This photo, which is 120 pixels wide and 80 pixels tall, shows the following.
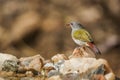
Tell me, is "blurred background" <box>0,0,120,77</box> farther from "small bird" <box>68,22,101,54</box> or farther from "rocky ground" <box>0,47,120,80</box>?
"rocky ground" <box>0,47,120,80</box>

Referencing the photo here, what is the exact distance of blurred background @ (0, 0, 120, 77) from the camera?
18.8 meters

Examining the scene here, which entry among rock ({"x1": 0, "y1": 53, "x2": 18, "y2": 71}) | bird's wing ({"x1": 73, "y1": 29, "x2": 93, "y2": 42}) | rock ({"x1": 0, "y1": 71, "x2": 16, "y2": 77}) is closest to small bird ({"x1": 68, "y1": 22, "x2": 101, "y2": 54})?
bird's wing ({"x1": 73, "y1": 29, "x2": 93, "y2": 42})

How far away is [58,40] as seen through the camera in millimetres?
19188

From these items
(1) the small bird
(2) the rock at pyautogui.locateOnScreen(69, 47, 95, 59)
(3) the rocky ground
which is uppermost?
(1) the small bird

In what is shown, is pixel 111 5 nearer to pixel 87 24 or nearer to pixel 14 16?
pixel 87 24

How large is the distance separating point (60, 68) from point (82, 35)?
100 centimetres

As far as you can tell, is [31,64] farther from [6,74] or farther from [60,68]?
[60,68]

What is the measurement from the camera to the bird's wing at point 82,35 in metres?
12.1

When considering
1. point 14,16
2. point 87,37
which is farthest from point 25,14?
point 87,37

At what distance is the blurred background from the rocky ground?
20.8 feet

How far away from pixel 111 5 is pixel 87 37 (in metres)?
7.87

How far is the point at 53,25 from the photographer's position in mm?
19500

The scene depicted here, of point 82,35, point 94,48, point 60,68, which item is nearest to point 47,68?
point 60,68

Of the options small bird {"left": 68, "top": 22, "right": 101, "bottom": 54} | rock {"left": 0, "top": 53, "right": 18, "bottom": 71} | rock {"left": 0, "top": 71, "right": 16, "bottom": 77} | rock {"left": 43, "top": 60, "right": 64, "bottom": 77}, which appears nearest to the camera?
rock {"left": 43, "top": 60, "right": 64, "bottom": 77}
